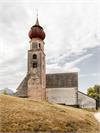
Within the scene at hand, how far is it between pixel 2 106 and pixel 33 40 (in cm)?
3001

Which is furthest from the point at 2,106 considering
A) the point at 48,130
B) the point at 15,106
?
the point at 48,130

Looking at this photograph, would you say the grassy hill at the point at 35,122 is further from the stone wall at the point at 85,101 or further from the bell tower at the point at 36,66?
the stone wall at the point at 85,101

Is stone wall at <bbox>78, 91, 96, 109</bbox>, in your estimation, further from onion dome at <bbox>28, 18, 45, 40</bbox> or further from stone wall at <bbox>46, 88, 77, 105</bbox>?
onion dome at <bbox>28, 18, 45, 40</bbox>

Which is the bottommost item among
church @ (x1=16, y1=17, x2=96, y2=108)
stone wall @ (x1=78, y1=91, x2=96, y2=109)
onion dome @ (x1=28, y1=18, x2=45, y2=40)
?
stone wall @ (x1=78, y1=91, x2=96, y2=109)

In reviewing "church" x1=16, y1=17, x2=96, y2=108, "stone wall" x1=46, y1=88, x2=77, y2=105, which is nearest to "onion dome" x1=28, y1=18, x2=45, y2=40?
"church" x1=16, y1=17, x2=96, y2=108

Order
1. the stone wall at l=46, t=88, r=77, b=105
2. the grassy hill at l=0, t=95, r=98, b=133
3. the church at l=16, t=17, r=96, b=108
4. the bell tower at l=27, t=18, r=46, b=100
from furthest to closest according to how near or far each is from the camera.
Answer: the stone wall at l=46, t=88, r=77, b=105 → the church at l=16, t=17, r=96, b=108 → the bell tower at l=27, t=18, r=46, b=100 → the grassy hill at l=0, t=95, r=98, b=133

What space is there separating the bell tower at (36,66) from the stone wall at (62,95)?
1801 mm

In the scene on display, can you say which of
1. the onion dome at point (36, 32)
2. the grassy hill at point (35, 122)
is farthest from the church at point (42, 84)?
the grassy hill at point (35, 122)

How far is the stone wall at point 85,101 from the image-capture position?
44.9m

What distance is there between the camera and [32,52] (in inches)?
1822

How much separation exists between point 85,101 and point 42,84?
32.8 feet

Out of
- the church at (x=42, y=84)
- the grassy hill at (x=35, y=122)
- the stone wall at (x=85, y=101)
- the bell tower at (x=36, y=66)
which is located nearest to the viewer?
the grassy hill at (x=35, y=122)

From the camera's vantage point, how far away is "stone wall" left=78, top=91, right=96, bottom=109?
147 feet

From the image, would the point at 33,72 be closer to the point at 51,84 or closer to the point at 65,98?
the point at 51,84
